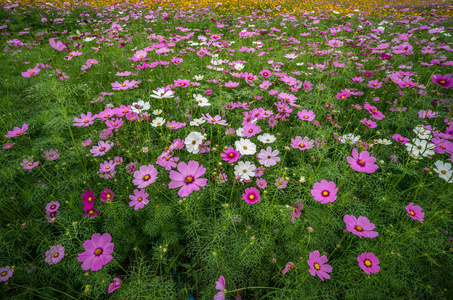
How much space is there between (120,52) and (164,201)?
2.55 m

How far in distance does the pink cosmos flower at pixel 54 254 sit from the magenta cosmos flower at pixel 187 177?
736 millimetres

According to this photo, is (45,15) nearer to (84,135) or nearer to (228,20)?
(228,20)

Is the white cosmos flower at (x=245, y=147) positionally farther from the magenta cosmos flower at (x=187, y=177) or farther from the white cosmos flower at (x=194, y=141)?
the magenta cosmos flower at (x=187, y=177)

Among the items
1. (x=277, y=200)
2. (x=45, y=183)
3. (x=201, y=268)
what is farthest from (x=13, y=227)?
(x=277, y=200)

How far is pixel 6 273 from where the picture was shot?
3.25 feet

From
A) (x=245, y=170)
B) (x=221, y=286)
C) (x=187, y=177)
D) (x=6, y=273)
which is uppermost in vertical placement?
(x=187, y=177)

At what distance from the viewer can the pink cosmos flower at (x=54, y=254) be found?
1.04 meters

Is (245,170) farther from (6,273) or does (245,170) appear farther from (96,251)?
(6,273)

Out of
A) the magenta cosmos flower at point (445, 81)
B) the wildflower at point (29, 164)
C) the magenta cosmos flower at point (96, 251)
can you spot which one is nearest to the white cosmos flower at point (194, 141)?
the magenta cosmos flower at point (96, 251)

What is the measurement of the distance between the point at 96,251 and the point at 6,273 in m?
0.52

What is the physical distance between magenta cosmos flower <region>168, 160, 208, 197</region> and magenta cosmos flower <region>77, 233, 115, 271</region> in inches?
14.9

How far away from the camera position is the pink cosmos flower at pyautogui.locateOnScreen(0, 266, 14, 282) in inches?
38.2

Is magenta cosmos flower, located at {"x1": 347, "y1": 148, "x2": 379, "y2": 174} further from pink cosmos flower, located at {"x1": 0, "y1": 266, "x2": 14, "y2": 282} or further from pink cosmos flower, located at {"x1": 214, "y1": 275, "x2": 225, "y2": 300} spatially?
pink cosmos flower, located at {"x1": 0, "y1": 266, "x2": 14, "y2": 282}

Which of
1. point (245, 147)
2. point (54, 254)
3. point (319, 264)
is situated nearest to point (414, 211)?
point (319, 264)
